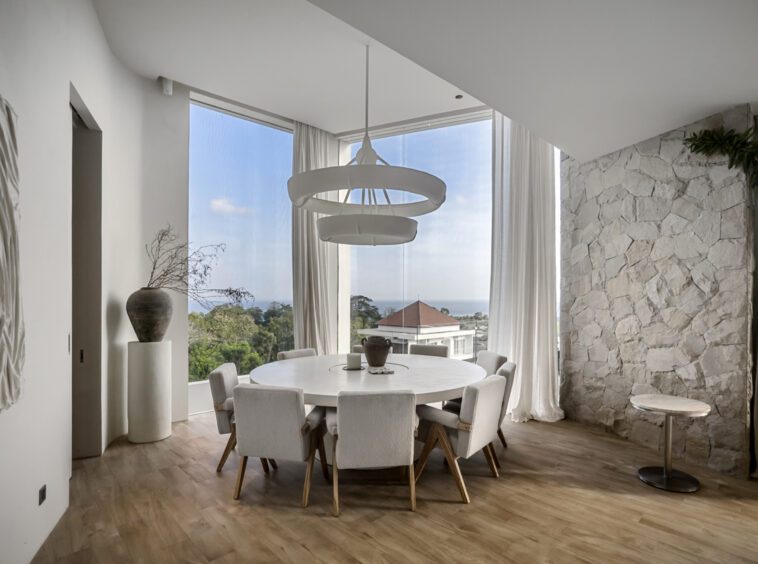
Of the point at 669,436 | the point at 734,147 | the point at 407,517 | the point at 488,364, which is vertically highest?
the point at 734,147

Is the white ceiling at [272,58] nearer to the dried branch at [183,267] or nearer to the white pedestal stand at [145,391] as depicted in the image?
the dried branch at [183,267]

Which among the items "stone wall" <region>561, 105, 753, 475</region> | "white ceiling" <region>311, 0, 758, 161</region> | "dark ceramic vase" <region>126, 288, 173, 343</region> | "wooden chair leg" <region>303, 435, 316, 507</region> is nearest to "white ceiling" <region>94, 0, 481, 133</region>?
"white ceiling" <region>311, 0, 758, 161</region>

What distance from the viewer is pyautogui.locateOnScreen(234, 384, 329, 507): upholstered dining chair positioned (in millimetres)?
2670

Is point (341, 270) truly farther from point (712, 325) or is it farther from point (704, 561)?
point (704, 561)

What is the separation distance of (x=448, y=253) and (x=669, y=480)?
314 cm

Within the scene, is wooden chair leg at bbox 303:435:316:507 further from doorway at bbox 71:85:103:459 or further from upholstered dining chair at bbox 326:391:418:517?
doorway at bbox 71:85:103:459

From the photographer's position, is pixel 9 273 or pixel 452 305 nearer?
pixel 9 273

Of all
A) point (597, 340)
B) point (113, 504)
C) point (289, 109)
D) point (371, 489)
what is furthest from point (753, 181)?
Result: point (113, 504)

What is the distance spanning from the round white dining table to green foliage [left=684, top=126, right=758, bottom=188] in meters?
2.36

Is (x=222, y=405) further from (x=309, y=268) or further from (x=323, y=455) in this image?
(x=309, y=268)

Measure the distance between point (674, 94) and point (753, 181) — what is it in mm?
904

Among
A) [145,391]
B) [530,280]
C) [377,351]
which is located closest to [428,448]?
[377,351]

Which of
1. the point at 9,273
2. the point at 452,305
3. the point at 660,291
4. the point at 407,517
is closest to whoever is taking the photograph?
the point at 9,273

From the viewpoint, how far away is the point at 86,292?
3607mm
